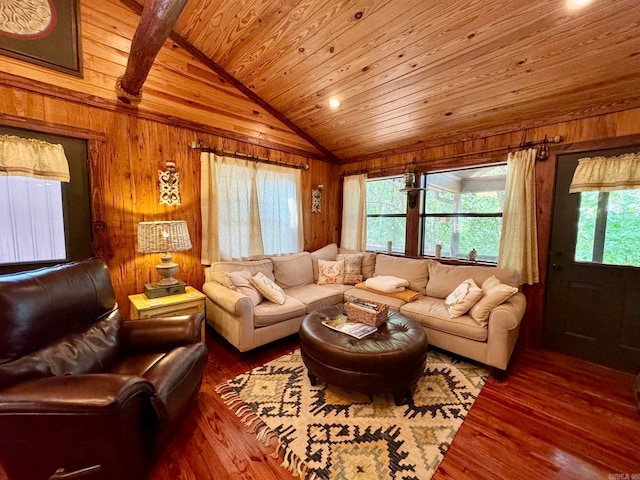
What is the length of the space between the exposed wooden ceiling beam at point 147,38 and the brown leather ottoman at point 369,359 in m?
2.26

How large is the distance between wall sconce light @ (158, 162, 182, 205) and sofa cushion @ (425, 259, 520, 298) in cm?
303

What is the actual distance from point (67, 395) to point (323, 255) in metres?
3.11

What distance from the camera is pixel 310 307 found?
9.67ft

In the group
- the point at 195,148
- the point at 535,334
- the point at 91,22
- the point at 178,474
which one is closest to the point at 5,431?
the point at 178,474

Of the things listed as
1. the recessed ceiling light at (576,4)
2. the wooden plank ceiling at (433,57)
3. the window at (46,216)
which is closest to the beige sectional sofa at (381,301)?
the window at (46,216)

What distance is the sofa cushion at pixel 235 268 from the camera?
9.40 feet

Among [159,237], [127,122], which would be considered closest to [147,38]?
[127,122]

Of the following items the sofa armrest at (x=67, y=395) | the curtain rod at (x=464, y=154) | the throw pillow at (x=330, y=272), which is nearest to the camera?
the sofa armrest at (x=67, y=395)

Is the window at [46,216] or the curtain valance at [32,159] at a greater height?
the curtain valance at [32,159]

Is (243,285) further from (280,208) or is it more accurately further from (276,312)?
(280,208)

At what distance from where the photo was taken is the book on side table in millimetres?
2021

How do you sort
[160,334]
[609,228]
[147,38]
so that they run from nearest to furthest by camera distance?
1. [147,38]
2. [160,334]
3. [609,228]

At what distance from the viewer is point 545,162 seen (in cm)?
271

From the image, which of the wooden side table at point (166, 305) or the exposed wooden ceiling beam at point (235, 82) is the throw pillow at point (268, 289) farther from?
the exposed wooden ceiling beam at point (235, 82)
